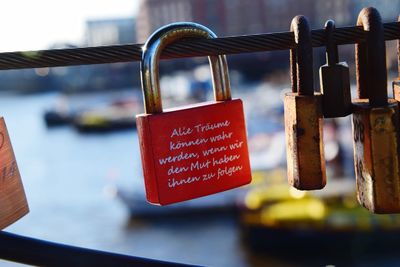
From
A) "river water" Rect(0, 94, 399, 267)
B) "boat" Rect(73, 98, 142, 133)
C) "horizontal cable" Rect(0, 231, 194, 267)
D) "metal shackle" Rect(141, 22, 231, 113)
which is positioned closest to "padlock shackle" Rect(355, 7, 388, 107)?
"metal shackle" Rect(141, 22, 231, 113)

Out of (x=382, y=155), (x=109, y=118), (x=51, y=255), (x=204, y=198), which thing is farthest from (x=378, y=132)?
(x=109, y=118)

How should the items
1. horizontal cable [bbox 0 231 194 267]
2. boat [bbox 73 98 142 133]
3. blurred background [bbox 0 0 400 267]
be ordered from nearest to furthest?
horizontal cable [bbox 0 231 194 267] < blurred background [bbox 0 0 400 267] < boat [bbox 73 98 142 133]

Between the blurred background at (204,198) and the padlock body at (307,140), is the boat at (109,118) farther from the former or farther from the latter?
the padlock body at (307,140)

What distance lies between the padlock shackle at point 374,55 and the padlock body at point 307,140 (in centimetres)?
4

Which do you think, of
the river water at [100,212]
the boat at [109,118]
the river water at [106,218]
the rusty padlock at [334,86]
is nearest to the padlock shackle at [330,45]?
the rusty padlock at [334,86]

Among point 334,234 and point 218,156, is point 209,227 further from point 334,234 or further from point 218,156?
point 218,156

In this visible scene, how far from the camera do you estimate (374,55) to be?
48 cm

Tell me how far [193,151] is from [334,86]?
0.11 meters

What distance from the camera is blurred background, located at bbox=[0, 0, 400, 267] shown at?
24.9 ft

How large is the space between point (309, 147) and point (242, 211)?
7.98 meters

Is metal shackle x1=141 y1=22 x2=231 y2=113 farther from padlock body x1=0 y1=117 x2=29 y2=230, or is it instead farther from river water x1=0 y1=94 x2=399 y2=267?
river water x1=0 y1=94 x2=399 y2=267

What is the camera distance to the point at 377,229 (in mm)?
7684

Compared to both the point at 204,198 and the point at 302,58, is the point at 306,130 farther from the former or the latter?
the point at 204,198

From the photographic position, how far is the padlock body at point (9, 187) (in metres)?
0.48
